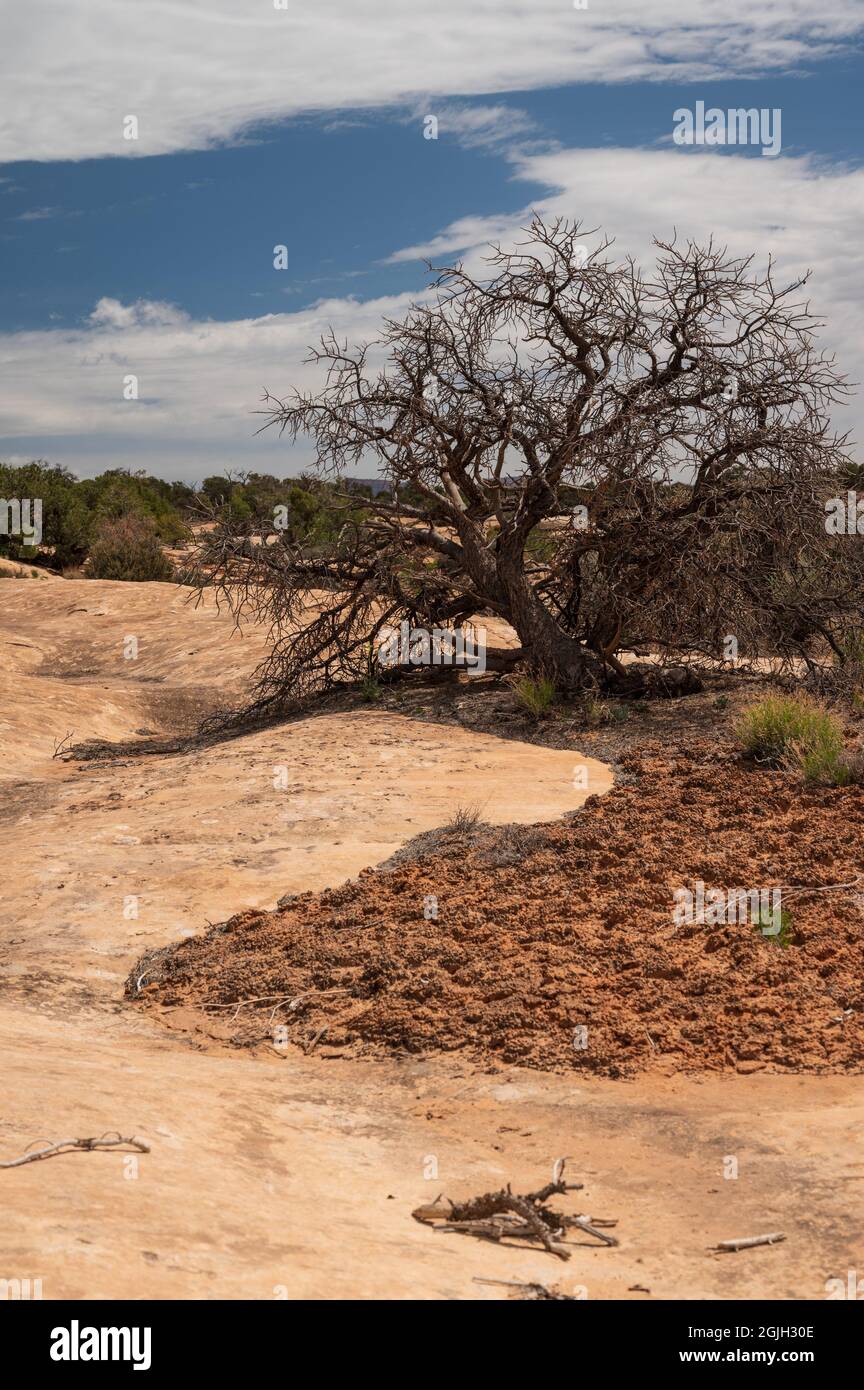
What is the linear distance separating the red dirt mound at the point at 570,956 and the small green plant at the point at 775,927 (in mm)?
17

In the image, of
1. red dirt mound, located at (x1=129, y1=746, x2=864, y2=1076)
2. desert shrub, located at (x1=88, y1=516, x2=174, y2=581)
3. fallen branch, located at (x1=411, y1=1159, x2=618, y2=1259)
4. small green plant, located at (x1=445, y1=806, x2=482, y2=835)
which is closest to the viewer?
fallen branch, located at (x1=411, y1=1159, x2=618, y2=1259)

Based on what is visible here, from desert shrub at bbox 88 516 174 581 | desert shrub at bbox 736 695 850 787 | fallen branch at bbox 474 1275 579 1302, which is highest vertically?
desert shrub at bbox 88 516 174 581

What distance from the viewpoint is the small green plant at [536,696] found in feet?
40.5

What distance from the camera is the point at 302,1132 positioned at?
15.4ft

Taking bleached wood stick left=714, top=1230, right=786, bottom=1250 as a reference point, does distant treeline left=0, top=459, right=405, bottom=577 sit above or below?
above

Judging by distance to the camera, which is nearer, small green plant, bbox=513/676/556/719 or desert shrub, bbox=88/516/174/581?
small green plant, bbox=513/676/556/719

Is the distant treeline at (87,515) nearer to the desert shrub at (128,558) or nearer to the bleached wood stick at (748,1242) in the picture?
the desert shrub at (128,558)

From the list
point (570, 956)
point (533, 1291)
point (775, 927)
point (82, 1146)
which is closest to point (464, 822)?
point (570, 956)

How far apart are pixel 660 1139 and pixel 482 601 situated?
30.7 feet

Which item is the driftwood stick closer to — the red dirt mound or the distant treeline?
the red dirt mound

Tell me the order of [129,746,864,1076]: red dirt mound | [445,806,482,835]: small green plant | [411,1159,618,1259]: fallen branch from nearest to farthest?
[411,1159,618,1259]: fallen branch, [129,746,864,1076]: red dirt mound, [445,806,482,835]: small green plant

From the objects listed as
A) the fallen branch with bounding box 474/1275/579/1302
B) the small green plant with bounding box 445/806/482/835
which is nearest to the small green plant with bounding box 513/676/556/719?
the small green plant with bounding box 445/806/482/835

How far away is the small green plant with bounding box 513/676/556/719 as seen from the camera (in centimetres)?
1235

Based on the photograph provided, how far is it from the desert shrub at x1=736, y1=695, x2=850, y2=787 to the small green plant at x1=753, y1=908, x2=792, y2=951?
8.69 ft
